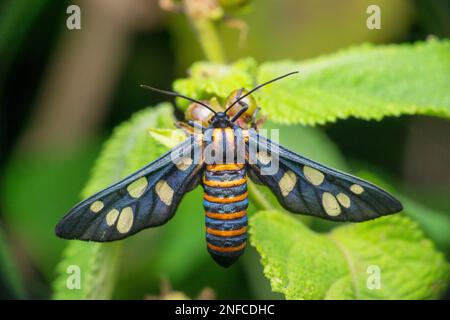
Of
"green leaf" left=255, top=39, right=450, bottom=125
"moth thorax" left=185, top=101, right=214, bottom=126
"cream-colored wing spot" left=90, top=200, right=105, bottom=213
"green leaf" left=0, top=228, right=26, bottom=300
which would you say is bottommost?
"green leaf" left=0, top=228, right=26, bottom=300

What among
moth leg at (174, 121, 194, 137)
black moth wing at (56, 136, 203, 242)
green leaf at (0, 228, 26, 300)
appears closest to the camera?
black moth wing at (56, 136, 203, 242)

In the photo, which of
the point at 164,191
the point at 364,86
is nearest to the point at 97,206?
the point at 164,191

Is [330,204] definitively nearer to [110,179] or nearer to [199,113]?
[199,113]

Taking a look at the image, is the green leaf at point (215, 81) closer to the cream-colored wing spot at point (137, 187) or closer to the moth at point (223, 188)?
the moth at point (223, 188)

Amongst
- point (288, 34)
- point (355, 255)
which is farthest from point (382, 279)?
point (288, 34)

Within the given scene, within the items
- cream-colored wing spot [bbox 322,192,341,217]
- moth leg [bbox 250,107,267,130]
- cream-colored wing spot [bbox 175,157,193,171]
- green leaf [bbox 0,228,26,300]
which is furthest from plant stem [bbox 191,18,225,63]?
green leaf [bbox 0,228,26,300]

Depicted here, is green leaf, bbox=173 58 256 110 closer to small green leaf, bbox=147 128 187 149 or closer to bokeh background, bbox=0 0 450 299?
small green leaf, bbox=147 128 187 149

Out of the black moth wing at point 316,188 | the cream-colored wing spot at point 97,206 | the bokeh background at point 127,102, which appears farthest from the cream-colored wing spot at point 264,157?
the bokeh background at point 127,102
